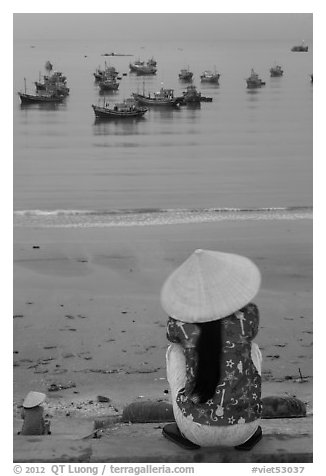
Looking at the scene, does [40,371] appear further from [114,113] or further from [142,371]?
[114,113]

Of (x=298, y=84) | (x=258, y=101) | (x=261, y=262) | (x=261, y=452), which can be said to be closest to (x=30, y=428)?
(x=261, y=452)

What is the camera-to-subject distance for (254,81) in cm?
3378

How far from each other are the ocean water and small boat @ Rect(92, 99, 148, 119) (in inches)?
13.6

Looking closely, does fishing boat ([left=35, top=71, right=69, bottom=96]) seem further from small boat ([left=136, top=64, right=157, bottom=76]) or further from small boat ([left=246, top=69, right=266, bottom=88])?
small boat ([left=246, top=69, right=266, bottom=88])

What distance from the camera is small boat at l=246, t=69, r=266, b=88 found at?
33156mm

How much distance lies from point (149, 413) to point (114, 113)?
21.6 m

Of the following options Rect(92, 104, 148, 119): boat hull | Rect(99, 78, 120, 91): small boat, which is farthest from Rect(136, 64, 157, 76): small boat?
Rect(92, 104, 148, 119): boat hull

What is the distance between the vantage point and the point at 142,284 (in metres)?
9.89

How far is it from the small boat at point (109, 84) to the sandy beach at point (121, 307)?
641 inches

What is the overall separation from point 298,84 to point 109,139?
7385 mm

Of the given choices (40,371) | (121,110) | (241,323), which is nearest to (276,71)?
(121,110)

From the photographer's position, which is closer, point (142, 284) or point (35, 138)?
point (142, 284)

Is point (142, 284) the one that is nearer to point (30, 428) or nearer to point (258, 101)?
point (30, 428)

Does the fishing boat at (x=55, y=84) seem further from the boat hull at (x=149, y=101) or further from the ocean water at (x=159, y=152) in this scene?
the boat hull at (x=149, y=101)
